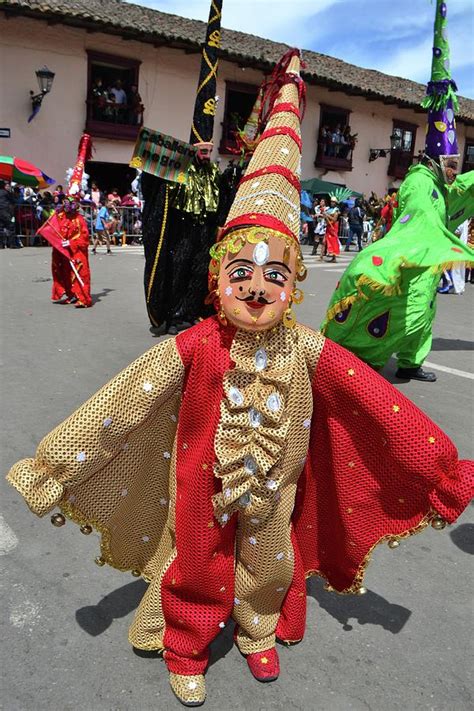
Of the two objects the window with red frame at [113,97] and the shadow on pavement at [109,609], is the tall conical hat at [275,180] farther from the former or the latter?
the window with red frame at [113,97]

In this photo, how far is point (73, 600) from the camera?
7.93 feet

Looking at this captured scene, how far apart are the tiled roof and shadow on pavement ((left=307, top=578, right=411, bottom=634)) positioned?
13.4 meters

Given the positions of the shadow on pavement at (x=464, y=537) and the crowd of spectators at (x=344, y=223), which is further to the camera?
the crowd of spectators at (x=344, y=223)

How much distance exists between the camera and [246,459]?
73.7 inches

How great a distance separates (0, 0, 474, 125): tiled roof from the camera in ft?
49.5

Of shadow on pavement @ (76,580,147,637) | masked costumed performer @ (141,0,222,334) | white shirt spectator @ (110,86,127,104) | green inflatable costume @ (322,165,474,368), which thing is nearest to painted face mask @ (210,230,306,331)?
shadow on pavement @ (76,580,147,637)

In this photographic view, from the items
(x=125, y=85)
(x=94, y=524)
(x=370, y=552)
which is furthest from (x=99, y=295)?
(x=125, y=85)

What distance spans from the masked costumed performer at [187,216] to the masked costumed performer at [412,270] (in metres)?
2.00

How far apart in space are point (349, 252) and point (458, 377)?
43.4 ft

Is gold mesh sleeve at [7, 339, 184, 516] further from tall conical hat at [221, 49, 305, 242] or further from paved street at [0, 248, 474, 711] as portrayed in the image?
paved street at [0, 248, 474, 711]

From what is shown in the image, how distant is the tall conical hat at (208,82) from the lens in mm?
5922

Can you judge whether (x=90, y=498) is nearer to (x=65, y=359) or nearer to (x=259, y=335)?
(x=259, y=335)

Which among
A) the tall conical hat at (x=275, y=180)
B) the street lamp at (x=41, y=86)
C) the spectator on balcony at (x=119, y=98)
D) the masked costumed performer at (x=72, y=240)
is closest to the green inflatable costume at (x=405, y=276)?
the tall conical hat at (x=275, y=180)

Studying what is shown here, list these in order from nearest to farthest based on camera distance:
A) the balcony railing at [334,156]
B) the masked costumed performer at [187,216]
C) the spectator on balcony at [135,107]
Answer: the masked costumed performer at [187,216] < the spectator on balcony at [135,107] < the balcony railing at [334,156]
